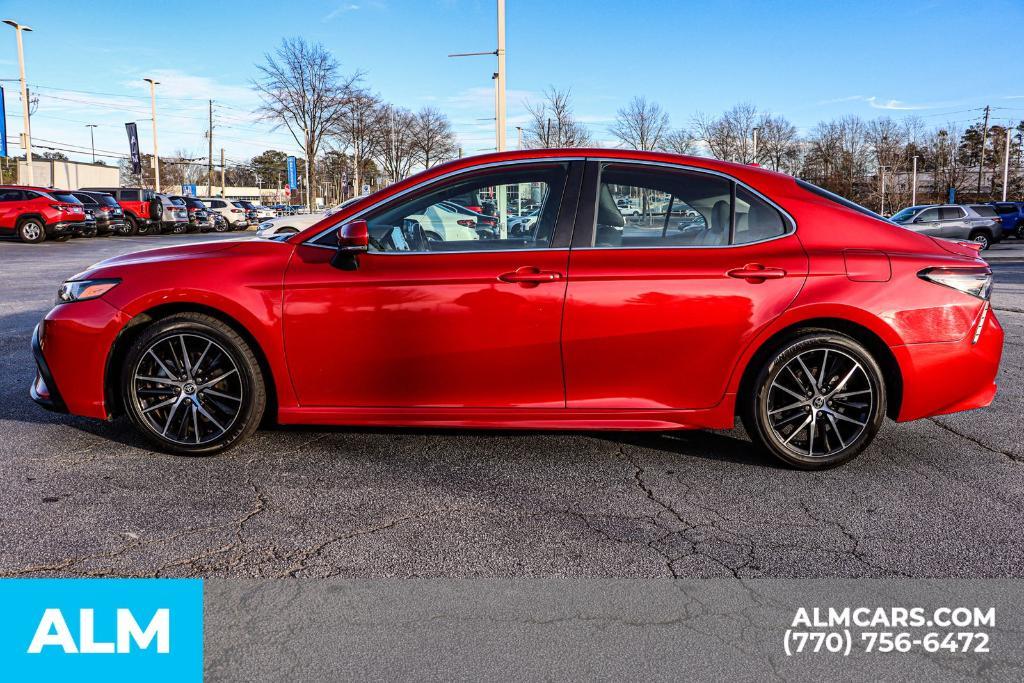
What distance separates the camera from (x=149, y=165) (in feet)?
333

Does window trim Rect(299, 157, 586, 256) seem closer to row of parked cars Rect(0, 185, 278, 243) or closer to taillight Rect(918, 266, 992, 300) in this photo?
taillight Rect(918, 266, 992, 300)

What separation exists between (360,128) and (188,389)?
56.4 m

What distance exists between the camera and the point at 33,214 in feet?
90.0

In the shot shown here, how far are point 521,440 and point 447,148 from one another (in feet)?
214

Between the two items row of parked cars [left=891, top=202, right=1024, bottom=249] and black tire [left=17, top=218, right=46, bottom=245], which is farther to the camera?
row of parked cars [left=891, top=202, right=1024, bottom=249]

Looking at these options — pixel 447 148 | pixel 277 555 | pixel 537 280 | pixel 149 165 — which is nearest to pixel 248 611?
pixel 277 555

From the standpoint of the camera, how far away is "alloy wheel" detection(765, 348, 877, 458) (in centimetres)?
424

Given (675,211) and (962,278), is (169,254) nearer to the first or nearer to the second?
(675,211)

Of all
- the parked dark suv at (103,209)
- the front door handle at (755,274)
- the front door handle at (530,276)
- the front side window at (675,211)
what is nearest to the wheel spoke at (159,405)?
the front door handle at (530,276)

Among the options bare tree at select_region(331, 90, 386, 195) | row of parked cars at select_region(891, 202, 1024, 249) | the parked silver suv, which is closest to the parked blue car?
row of parked cars at select_region(891, 202, 1024, 249)

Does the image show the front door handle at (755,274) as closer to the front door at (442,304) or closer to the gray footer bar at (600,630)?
the front door at (442,304)

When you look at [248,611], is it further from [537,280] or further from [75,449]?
[75,449]

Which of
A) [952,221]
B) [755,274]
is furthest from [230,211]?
[755,274]

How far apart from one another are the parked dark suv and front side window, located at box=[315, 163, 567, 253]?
96.6 ft
